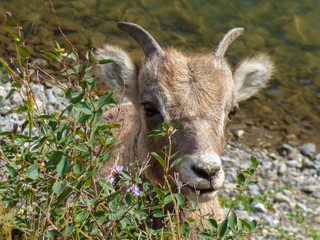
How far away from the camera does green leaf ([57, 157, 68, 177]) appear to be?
2973mm

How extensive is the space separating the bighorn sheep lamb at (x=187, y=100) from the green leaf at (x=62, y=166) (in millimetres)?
957

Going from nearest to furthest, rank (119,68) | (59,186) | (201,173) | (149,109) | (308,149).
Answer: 1. (59,186)
2. (201,173)
3. (149,109)
4. (119,68)
5. (308,149)

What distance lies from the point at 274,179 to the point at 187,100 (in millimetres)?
4504

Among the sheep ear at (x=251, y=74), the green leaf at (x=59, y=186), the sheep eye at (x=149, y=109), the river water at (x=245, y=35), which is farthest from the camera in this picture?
the river water at (x=245, y=35)

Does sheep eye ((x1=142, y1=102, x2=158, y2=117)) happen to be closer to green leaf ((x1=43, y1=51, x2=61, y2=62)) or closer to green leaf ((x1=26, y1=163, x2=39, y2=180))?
green leaf ((x1=43, y1=51, x2=61, y2=62))

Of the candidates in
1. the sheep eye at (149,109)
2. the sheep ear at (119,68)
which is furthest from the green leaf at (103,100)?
the sheep ear at (119,68)

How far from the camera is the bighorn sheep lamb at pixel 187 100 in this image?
3824 millimetres

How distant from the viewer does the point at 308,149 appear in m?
9.40

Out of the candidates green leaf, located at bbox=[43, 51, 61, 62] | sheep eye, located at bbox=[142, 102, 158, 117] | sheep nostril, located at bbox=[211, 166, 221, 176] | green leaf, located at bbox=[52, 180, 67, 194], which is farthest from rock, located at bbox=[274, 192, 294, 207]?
green leaf, located at bbox=[52, 180, 67, 194]

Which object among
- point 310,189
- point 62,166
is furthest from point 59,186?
point 310,189

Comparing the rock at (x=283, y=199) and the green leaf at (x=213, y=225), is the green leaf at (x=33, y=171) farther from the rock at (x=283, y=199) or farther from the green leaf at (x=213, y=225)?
the rock at (x=283, y=199)

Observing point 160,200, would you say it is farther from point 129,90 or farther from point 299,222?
point 299,222

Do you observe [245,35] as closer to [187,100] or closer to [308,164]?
[308,164]

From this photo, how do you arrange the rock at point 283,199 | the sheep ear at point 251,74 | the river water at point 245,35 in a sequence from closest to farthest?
the sheep ear at point 251,74 → the rock at point 283,199 → the river water at point 245,35
